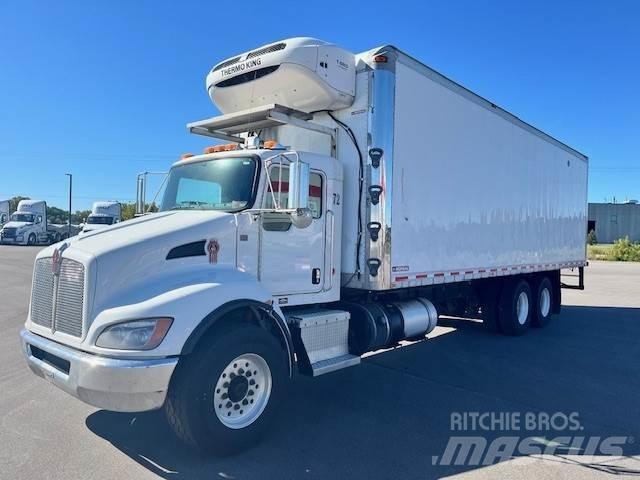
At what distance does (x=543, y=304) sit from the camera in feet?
36.8

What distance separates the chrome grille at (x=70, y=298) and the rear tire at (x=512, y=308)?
7.90m

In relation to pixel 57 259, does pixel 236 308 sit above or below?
below

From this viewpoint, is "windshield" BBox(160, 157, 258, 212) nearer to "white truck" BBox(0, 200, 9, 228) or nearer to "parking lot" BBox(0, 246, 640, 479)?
"parking lot" BBox(0, 246, 640, 479)

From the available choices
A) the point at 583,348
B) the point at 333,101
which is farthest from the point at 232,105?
the point at 583,348

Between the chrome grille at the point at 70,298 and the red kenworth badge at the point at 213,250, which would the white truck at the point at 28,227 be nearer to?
the chrome grille at the point at 70,298

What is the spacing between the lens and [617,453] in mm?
4559

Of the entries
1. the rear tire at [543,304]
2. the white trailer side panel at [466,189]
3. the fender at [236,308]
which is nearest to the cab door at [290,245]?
the fender at [236,308]

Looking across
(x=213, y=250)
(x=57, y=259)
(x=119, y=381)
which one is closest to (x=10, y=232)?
(x=57, y=259)

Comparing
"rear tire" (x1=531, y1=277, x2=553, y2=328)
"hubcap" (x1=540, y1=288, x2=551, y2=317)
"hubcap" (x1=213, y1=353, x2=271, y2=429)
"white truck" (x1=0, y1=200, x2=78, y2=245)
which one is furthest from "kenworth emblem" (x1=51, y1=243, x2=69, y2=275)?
"white truck" (x1=0, y1=200, x2=78, y2=245)

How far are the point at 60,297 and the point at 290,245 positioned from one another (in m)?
2.22

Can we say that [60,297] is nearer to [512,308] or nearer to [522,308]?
[512,308]

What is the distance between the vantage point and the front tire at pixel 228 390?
3953 mm

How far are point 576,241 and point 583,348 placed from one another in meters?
4.30

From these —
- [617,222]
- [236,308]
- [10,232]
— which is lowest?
[236,308]
